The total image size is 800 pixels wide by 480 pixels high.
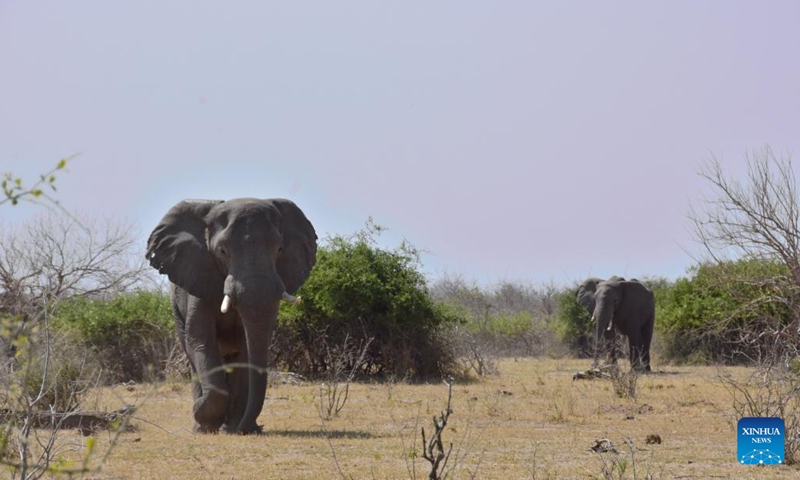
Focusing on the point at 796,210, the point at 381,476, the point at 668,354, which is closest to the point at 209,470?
the point at 381,476

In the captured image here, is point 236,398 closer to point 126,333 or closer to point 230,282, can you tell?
point 230,282

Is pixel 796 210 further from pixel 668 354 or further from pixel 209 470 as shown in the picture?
pixel 668 354

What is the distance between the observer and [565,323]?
119 ft

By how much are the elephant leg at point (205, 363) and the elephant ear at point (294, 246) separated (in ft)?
3.19

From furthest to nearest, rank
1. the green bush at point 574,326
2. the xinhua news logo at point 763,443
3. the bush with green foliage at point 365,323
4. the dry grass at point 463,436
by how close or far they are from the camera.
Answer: the green bush at point 574,326
the bush with green foliage at point 365,323
the xinhua news logo at point 763,443
the dry grass at point 463,436

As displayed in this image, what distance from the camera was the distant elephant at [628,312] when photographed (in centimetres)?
2684

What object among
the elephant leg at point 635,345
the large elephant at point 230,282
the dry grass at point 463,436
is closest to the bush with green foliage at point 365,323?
the dry grass at point 463,436

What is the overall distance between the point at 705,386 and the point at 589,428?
733cm

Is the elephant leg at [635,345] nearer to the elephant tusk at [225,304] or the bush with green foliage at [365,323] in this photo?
the bush with green foliage at [365,323]

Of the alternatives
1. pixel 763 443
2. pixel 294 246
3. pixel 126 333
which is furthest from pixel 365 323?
pixel 763 443

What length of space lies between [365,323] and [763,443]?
13636 millimetres

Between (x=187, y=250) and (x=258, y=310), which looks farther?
(x=187, y=250)

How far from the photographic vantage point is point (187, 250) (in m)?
12.9

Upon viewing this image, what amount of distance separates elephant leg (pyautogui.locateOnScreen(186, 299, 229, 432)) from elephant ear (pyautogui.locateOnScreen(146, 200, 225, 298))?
248 mm
